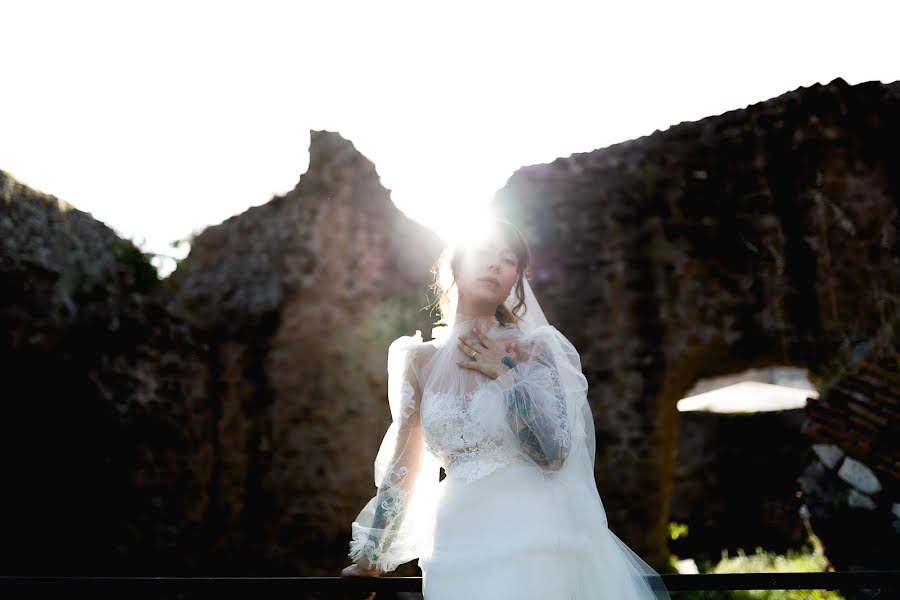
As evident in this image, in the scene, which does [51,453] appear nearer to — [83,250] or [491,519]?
[83,250]

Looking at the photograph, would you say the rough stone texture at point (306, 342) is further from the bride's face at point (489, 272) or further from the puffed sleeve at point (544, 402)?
the puffed sleeve at point (544, 402)

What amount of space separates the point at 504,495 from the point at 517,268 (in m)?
0.92

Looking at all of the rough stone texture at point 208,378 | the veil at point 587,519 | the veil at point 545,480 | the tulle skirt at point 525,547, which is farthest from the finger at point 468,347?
the rough stone texture at point 208,378

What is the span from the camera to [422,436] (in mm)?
2361

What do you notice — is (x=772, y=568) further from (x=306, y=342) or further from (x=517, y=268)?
(x=517, y=268)

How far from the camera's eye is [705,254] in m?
7.41

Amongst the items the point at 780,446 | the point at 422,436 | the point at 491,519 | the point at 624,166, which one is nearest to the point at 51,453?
the point at 422,436

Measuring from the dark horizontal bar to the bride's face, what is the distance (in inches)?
39.3

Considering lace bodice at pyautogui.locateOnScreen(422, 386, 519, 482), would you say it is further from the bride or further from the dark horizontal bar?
the dark horizontal bar

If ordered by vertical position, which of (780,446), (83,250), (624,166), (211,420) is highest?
(624,166)

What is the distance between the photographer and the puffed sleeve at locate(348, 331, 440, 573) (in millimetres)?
2127

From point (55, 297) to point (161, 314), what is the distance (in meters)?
1.38

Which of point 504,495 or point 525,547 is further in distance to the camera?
point 504,495

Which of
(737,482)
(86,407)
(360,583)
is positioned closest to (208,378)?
(86,407)
